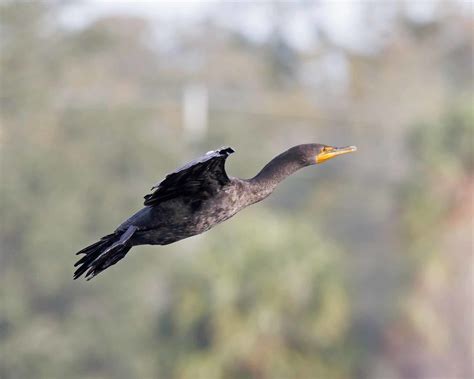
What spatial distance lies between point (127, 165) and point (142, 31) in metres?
14.2

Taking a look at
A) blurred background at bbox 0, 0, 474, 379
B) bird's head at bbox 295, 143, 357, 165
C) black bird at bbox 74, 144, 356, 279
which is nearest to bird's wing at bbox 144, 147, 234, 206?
black bird at bbox 74, 144, 356, 279

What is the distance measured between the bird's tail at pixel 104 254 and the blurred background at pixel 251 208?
59.5 ft

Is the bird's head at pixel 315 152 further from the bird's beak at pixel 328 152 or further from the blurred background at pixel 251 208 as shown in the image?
the blurred background at pixel 251 208

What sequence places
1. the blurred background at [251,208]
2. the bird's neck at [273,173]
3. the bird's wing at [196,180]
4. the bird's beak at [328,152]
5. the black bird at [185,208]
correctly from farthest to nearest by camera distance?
the blurred background at [251,208] < the bird's beak at [328,152] < the bird's neck at [273,173] < the black bird at [185,208] < the bird's wing at [196,180]

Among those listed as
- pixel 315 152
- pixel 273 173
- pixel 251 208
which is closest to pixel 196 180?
pixel 273 173

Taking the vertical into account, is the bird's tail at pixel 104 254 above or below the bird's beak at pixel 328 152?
below

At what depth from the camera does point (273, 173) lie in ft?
25.8

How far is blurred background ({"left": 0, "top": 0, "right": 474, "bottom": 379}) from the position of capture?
90.5 ft

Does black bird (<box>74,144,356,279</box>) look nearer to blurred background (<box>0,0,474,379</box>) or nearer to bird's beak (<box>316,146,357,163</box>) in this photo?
bird's beak (<box>316,146,357,163</box>)

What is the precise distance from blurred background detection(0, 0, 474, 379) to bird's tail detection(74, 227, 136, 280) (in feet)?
59.5

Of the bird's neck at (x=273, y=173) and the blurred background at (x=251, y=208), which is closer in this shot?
the bird's neck at (x=273, y=173)

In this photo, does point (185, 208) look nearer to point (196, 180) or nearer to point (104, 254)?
point (196, 180)

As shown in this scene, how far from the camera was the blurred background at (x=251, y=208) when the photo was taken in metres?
27.6

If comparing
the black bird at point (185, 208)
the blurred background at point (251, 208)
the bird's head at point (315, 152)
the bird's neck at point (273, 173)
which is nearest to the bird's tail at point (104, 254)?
the black bird at point (185, 208)
